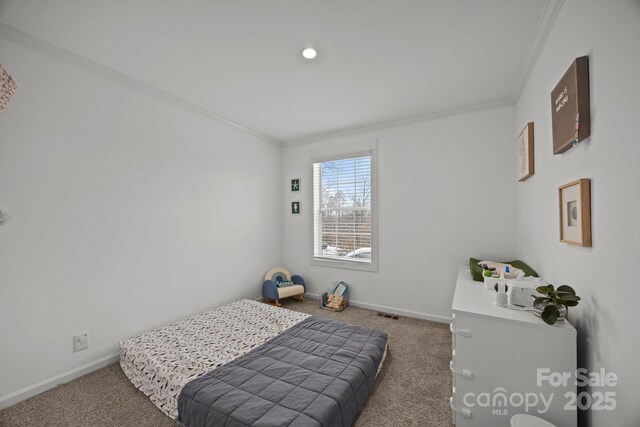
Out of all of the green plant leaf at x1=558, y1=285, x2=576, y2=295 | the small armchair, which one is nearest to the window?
Answer: the small armchair

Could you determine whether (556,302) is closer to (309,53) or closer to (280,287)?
(309,53)

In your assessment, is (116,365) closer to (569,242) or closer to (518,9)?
(569,242)

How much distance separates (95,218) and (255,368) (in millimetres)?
1820

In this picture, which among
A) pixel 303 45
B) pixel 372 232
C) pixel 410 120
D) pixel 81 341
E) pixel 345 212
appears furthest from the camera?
pixel 345 212

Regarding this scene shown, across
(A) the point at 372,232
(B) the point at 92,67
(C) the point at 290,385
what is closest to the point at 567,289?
(C) the point at 290,385

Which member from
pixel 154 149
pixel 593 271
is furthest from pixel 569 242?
pixel 154 149

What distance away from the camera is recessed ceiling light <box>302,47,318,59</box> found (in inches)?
78.5

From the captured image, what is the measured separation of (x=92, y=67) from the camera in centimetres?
217

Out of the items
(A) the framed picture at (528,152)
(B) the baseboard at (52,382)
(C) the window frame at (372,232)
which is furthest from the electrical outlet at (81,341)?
(A) the framed picture at (528,152)

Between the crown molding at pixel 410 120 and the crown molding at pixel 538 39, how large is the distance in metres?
0.30

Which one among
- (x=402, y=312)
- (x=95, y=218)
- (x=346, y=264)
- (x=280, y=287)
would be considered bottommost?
(x=402, y=312)

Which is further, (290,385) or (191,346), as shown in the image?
(191,346)

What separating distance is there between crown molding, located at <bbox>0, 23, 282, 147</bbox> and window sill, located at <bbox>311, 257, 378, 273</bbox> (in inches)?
96.0

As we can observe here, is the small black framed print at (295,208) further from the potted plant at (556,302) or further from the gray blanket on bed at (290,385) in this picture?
the potted plant at (556,302)
